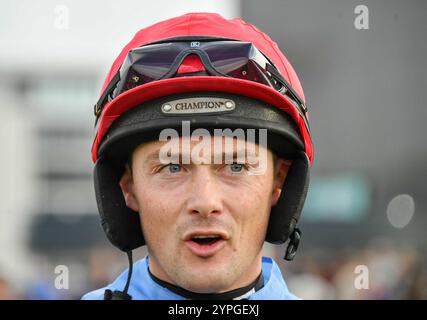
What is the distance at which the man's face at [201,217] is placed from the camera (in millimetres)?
2342

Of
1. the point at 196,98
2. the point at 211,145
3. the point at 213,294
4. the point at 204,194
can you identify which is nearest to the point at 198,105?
the point at 196,98

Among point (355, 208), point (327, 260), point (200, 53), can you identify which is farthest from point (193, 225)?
point (355, 208)

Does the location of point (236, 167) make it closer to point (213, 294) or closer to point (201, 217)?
point (201, 217)

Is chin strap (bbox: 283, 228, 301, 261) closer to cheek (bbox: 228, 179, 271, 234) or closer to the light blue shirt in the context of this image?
the light blue shirt

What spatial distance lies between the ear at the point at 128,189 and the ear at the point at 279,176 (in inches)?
18.7

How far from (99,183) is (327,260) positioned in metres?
10.4

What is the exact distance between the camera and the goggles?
8.02 ft

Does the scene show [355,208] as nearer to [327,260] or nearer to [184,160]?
[327,260]

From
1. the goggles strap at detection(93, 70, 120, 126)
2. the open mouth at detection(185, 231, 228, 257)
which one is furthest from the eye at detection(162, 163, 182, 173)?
the goggles strap at detection(93, 70, 120, 126)

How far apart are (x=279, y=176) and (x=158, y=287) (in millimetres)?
566

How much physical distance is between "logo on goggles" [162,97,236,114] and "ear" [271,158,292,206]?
0.35 m

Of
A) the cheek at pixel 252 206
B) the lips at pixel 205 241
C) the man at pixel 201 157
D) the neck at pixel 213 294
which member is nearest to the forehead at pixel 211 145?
the man at pixel 201 157

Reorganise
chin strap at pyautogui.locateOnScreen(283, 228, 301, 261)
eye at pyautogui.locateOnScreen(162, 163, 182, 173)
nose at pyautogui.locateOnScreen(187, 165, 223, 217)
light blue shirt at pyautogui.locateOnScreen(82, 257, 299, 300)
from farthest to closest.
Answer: chin strap at pyautogui.locateOnScreen(283, 228, 301, 261) < light blue shirt at pyautogui.locateOnScreen(82, 257, 299, 300) < eye at pyautogui.locateOnScreen(162, 163, 182, 173) < nose at pyautogui.locateOnScreen(187, 165, 223, 217)

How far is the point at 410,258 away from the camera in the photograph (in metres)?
9.10
